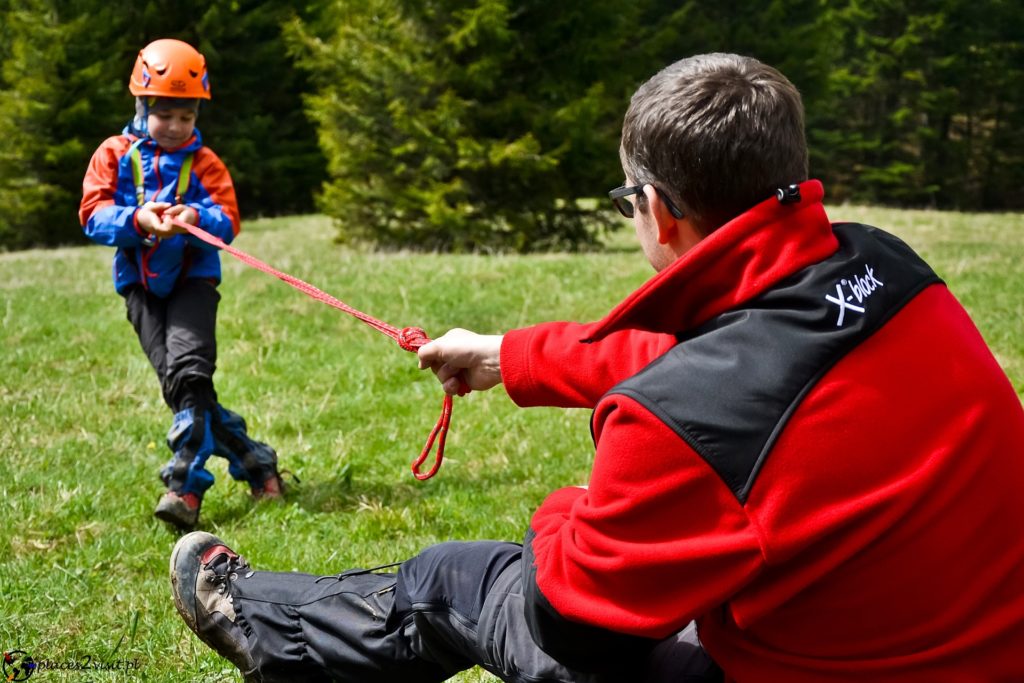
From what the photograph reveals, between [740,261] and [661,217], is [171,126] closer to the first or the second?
[661,217]

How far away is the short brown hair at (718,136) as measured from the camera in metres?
2.10

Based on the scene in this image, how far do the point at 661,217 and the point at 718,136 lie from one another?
0.22 meters

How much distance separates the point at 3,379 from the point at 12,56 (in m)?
20.6

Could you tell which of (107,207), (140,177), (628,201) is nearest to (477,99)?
(140,177)

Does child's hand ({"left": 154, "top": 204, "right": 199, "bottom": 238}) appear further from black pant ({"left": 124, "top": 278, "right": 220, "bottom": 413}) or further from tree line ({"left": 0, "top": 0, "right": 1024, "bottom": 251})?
tree line ({"left": 0, "top": 0, "right": 1024, "bottom": 251})

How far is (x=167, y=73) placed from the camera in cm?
500

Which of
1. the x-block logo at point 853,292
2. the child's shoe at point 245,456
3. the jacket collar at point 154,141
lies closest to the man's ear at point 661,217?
the x-block logo at point 853,292

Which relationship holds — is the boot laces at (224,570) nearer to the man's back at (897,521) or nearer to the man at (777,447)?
the man at (777,447)

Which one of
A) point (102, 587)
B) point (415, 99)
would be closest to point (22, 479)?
point (102, 587)

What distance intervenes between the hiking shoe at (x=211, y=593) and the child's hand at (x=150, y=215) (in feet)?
6.03

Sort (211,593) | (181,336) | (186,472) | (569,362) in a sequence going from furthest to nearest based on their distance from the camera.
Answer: (181,336) → (186,472) → (211,593) → (569,362)

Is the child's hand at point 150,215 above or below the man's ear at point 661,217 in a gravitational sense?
below

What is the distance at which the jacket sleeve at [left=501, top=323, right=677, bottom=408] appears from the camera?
2.74 metres

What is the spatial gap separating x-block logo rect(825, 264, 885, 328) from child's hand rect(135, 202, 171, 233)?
3433 mm
